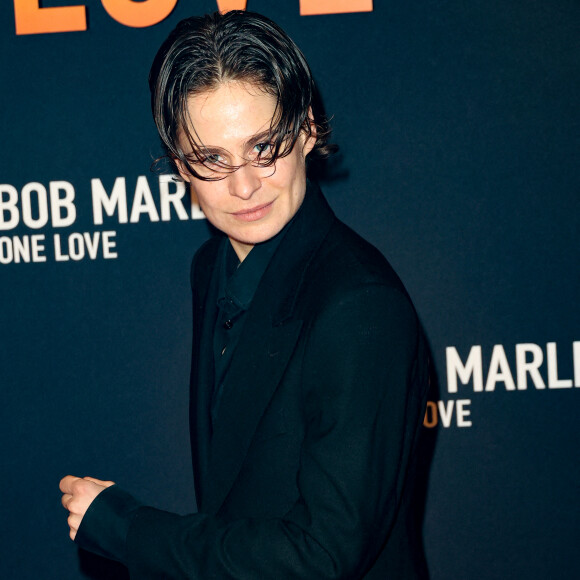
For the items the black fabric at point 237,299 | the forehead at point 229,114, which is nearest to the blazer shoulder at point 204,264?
the black fabric at point 237,299

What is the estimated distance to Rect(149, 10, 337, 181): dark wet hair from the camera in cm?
94

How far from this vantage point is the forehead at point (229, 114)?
932mm

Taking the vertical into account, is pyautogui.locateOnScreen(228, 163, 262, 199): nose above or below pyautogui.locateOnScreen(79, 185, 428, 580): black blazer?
above

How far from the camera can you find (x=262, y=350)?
0.95m

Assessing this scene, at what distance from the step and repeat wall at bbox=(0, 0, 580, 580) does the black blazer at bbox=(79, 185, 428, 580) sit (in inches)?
37.4

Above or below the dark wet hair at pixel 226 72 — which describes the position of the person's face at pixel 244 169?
below

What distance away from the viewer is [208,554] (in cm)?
87

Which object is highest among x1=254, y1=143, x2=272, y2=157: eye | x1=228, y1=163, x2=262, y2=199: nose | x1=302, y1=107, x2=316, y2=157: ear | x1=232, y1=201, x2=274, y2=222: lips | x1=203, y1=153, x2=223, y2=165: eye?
x1=302, y1=107, x2=316, y2=157: ear

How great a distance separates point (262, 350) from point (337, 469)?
0.21 m

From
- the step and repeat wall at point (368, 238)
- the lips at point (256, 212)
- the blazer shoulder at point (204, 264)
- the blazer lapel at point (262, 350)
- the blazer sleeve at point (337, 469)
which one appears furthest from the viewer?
the step and repeat wall at point (368, 238)

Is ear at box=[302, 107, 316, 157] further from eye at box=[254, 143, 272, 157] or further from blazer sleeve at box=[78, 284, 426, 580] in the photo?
blazer sleeve at box=[78, 284, 426, 580]

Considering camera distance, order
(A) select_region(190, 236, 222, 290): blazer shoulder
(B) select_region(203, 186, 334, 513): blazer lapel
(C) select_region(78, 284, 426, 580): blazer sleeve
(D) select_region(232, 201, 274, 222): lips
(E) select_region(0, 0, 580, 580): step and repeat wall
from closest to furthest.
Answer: (C) select_region(78, 284, 426, 580): blazer sleeve → (B) select_region(203, 186, 334, 513): blazer lapel → (D) select_region(232, 201, 274, 222): lips → (A) select_region(190, 236, 222, 290): blazer shoulder → (E) select_region(0, 0, 580, 580): step and repeat wall

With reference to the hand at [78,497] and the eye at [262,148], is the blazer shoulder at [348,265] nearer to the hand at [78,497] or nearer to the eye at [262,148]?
the eye at [262,148]

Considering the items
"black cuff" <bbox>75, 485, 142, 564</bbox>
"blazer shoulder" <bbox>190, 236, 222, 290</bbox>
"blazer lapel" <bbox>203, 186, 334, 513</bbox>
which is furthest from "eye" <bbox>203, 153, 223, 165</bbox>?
"black cuff" <bbox>75, 485, 142, 564</bbox>
